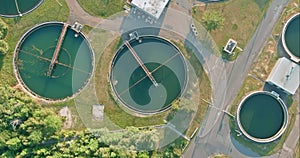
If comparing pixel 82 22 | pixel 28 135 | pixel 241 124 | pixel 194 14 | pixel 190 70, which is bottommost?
pixel 28 135

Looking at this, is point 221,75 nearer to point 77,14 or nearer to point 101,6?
point 101,6

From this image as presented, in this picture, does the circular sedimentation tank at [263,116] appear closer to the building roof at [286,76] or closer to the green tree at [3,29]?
the building roof at [286,76]

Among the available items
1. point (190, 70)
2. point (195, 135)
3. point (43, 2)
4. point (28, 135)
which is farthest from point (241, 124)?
point (43, 2)

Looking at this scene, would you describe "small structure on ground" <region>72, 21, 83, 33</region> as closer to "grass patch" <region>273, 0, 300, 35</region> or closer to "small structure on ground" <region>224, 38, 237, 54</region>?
"small structure on ground" <region>224, 38, 237, 54</region>

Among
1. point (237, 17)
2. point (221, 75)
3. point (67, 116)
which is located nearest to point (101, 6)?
point (67, 116)

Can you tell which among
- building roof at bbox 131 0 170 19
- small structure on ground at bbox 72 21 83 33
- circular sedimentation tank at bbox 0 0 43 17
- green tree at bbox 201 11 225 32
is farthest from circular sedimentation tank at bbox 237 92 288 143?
circular sedimentation tank at bbox 0 0 43 17

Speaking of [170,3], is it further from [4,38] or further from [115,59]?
[4,38]
